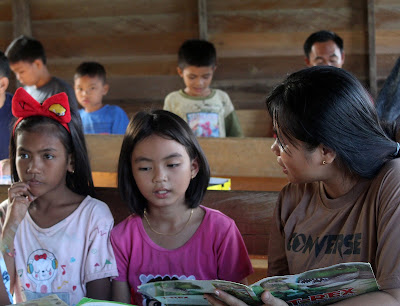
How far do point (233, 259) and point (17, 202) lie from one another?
0.85 m

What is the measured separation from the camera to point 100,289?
86.6 inches

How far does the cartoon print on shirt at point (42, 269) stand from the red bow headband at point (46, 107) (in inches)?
20.1

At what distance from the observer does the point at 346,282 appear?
A: 4.99 feet

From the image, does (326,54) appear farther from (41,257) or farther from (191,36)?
(41,257)

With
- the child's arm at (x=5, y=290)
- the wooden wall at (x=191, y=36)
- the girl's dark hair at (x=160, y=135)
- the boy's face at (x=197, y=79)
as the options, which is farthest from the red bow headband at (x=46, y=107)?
the wooden wall at (x=191, y=36)

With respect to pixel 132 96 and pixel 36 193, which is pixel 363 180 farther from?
pixel 132 96

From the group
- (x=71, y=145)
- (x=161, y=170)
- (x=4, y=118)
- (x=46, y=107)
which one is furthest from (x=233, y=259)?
(x=4, y=118)

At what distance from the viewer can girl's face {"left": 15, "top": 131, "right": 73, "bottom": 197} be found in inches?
90.2

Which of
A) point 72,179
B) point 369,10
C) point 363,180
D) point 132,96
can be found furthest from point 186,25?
point 363,180

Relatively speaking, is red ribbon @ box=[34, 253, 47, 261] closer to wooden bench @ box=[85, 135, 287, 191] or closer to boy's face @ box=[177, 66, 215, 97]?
wooden bench @ box=[85, 135, 287, 191]

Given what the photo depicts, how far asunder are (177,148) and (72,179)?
1.73ft

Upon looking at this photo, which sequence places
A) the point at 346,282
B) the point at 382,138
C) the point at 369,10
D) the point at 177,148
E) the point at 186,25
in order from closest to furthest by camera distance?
the point at 346,282 → the point at 382,138 → the point at 177,148 → the point at 369,10 → the point at 186,25

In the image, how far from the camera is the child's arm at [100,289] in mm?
2197

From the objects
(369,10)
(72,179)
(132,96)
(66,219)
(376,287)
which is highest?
(369,10)
